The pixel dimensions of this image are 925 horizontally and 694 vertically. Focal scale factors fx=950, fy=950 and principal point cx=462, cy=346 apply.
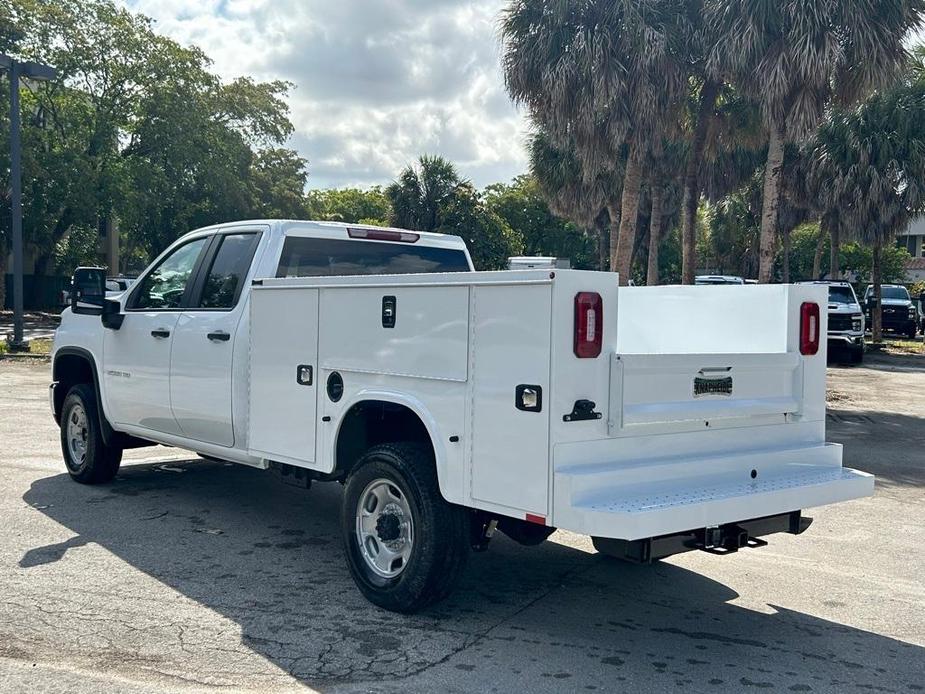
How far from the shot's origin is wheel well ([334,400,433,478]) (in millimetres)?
5297

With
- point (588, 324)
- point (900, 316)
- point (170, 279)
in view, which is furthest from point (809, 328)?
point (900, 316)

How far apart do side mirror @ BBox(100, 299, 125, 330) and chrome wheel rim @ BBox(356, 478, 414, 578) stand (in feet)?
10.9

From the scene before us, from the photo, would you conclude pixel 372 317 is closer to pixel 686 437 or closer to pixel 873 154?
pixel 686 437

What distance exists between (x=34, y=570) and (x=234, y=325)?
1906mm

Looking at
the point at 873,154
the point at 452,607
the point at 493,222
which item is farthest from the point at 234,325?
the point at 493,222

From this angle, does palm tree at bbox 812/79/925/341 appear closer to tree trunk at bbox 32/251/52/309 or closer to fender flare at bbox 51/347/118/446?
fender flare at bbox 51/347/118/446

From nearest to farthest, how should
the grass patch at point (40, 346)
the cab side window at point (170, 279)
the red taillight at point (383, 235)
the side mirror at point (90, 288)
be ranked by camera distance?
the red taillight at point (383, 235) → the cab side window at point (170, 279) → the side mirror at point (90, 288) → the grass patch at point (40, 346)

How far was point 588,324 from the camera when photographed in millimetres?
4219

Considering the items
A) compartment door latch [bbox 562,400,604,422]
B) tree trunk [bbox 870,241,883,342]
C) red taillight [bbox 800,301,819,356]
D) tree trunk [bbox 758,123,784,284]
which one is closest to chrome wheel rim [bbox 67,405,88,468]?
compartment door latch [bbox 562,400,604,422]

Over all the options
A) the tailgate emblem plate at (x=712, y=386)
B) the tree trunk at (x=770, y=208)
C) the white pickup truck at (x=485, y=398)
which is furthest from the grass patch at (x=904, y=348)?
the tailgate emblem plate at (x=712, y=386)

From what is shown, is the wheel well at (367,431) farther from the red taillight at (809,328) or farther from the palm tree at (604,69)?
the palm tree at (604,69)

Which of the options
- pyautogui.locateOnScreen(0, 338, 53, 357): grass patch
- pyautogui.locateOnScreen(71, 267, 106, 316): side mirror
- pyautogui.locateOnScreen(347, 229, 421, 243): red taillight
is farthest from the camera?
pyautogui.locateOnScreen(0, 338, 53, 357): grass patch

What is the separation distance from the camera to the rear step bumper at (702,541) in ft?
14.2

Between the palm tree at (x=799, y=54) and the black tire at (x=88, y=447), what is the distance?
497 inches
